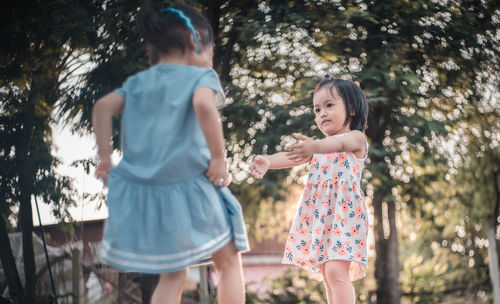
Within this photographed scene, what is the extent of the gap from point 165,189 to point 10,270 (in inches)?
59.2

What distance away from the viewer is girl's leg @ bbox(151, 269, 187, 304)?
4.83ft

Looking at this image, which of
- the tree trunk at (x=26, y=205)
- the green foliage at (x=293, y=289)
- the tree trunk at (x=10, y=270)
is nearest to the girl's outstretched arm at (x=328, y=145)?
the tree trunk at (x=26, y=205)

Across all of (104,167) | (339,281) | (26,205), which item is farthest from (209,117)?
(26,205)

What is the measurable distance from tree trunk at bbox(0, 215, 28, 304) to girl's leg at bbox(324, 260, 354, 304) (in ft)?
5.30

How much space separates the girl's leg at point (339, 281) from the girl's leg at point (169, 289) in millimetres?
701

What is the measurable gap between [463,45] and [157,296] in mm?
2971

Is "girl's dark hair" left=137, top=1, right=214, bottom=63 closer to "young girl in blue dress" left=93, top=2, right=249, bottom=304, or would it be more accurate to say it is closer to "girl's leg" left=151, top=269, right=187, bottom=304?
"young girl in blue dress" left=93, top=2, right=249, bottom=304

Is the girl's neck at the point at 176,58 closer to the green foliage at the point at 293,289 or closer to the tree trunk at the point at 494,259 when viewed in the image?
the green foliage at the point at 293,289

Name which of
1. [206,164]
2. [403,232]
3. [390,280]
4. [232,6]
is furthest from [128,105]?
[403,232]

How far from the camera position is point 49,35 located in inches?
107

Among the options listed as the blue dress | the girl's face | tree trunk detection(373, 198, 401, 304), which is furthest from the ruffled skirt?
tree trunk detection(373, 198, 401, 304)

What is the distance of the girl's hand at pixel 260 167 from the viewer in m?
1.85

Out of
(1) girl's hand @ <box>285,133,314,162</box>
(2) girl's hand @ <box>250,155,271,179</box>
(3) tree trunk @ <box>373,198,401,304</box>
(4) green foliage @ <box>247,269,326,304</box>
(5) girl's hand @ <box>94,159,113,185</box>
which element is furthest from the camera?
(3) tree trunk @ <box>373,198,401,304</box>

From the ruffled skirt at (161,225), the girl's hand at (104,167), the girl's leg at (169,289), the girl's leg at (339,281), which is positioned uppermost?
the girl's hand at (104,167)
